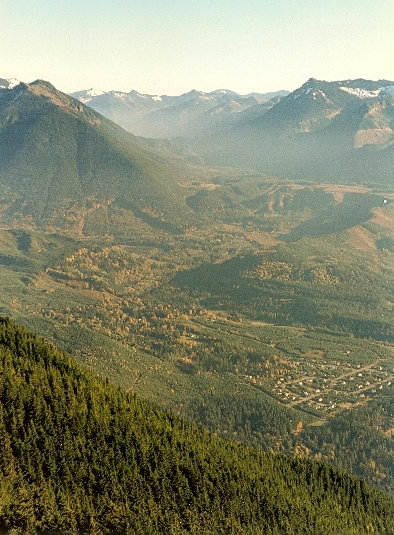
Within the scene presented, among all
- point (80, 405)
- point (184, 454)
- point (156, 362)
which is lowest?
point (156, 362)

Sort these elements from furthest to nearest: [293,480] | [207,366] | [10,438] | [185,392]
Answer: [207,366], [185,392], [293,480], [10,438]

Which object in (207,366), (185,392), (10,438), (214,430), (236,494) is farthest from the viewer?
(207,366)

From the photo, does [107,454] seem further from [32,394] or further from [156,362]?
[156,362]

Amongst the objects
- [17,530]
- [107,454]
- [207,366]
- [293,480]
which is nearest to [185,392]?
[207,366]

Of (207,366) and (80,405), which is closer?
(80,405)

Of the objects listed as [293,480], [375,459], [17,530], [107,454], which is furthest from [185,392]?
[17,530]

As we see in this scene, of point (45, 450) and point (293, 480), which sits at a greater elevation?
point (45, 450)
